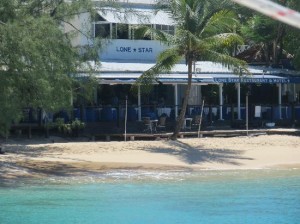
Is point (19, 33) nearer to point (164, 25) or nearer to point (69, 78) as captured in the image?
point (69, 78)

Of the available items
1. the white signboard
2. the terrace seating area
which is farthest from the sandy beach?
the white signboard

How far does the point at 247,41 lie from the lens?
42438mm

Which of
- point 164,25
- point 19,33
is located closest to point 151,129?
point 164,25

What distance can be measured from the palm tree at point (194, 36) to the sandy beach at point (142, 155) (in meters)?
3.21

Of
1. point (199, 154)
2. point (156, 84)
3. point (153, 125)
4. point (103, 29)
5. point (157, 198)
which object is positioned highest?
point (103, 29)

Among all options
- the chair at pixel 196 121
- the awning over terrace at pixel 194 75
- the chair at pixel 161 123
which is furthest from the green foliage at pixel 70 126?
the chair at pixel 196 121

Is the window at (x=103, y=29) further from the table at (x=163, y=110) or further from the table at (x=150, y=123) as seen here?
the table at (x=150, y=123)

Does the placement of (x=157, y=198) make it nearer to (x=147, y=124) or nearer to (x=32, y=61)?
(x=32, y=61)

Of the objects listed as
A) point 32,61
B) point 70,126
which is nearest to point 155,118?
point 70,126

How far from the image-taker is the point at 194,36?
89.0ft

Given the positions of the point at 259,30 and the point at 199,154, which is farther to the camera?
the point at 259,30

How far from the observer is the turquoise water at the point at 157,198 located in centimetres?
1471

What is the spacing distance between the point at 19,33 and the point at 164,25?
16644 mm

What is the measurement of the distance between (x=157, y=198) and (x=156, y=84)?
47.4ft
